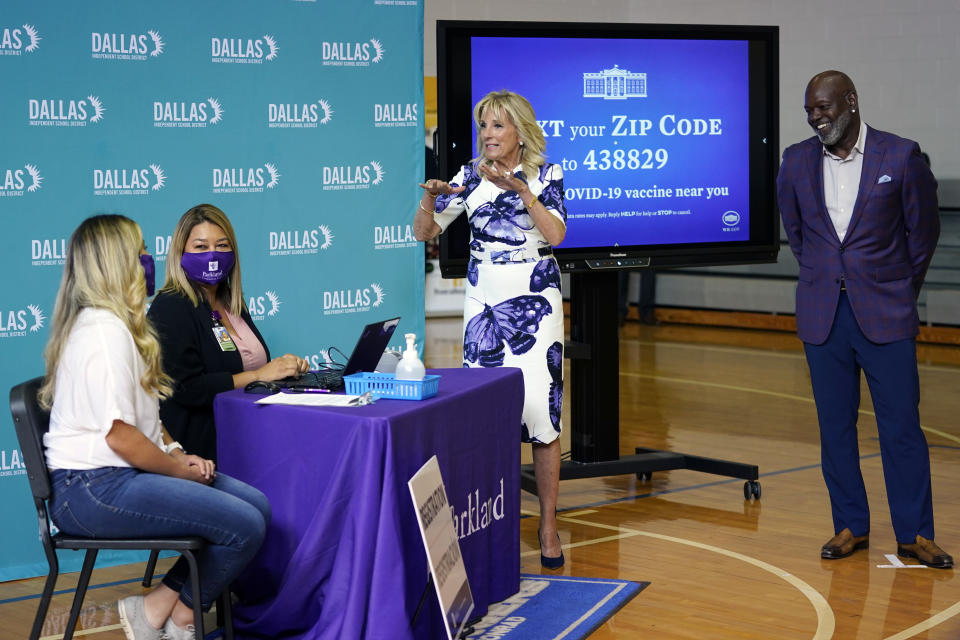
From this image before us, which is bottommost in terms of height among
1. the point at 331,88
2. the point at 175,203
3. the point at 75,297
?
the point at 75,297

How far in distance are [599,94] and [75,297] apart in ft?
9.67

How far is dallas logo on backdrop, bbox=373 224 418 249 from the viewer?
17.0 feet

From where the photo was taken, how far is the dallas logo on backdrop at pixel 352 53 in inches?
197

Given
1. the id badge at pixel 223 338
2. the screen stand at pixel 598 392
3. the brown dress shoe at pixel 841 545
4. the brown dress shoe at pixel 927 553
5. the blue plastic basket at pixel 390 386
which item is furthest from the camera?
the screen stand at pixel 598 392

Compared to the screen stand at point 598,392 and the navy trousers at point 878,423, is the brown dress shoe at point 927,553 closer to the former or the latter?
the navy trousers at point 878,423

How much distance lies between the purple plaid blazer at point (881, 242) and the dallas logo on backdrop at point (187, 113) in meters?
2.33

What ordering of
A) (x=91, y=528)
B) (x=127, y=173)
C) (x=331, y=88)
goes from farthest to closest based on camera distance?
(x=331, y=88) < (x=127, y=173) < (x=91, y=528)

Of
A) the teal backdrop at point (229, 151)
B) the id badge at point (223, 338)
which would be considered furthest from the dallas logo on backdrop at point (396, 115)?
the id badge at point (223, 338)

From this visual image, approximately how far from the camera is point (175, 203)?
15.3 ft

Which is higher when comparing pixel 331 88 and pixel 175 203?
pixel 331 88

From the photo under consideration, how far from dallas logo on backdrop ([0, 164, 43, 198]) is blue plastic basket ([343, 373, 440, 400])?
163 cm

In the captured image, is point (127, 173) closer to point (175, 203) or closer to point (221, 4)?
point (175, 203)

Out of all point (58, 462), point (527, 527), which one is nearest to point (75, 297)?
point (58, 462)

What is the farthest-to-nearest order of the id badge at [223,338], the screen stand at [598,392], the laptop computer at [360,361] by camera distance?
1. the screen stand at [598,392]
2. the id badge at [223,338]
3. the laptop computer at [360,361]
